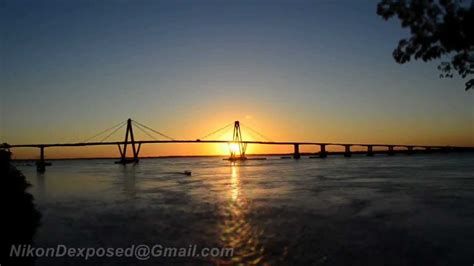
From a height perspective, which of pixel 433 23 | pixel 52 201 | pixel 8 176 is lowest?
pixel 52 201

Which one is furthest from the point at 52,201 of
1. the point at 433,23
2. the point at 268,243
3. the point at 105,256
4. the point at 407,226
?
the point at 433,23

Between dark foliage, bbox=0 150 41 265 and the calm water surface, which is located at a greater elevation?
dark foliage, bbox=0 150 41 265

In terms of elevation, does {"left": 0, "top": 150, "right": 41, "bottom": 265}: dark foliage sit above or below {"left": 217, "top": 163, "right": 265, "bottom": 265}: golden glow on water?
above

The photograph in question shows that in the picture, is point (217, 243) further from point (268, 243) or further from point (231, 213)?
point (231, 213)

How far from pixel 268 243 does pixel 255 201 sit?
12530mm

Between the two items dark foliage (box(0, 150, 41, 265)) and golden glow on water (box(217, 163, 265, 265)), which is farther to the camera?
golden glow on water (box(217, 163, 265, 265))

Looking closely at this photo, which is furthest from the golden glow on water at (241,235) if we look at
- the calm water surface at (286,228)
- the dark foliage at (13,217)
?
the dark foliage at (13,217)

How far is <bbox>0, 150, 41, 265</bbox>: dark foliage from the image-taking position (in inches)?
415

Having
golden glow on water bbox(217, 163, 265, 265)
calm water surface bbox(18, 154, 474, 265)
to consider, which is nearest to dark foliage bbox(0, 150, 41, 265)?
calm water surface bbox(18, 154, 474, 265)

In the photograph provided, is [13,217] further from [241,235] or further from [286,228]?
[286,228]

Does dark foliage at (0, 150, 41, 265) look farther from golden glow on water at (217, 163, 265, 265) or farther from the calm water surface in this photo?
golden glow on water at (217, 163, 265, 265)

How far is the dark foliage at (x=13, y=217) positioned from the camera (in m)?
10.5

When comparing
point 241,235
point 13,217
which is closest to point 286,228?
point 241,235

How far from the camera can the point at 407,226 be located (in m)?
16.0
